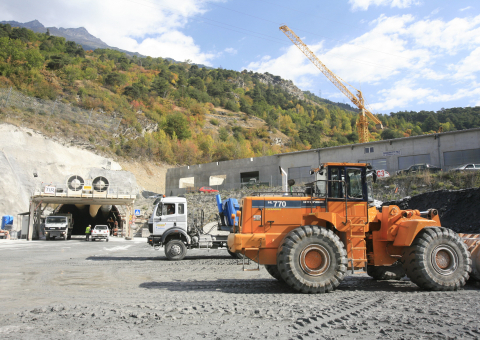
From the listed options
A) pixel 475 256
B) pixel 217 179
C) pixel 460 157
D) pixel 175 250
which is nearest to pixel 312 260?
pixel 475 256

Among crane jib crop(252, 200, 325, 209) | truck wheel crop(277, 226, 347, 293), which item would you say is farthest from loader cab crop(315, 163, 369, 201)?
truck wheel crop(277, 226, 347, 293)

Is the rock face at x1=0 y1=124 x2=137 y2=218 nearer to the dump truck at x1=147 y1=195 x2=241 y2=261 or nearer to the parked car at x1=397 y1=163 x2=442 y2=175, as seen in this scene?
the dump truck at x1=147 y1=195 x2=241 y2=261

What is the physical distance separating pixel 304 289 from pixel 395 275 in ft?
12.7

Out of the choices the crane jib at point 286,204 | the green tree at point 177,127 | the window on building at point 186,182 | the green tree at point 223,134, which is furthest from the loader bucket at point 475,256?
the green tree at point 223,134

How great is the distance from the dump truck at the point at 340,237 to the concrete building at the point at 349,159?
95.6 feet

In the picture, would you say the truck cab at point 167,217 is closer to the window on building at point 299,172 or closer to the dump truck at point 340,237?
the dump truck at point 340,237

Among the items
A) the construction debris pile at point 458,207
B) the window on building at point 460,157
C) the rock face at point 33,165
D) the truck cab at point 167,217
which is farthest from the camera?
the rock face at point 33,165

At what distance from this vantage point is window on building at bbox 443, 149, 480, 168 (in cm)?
3550

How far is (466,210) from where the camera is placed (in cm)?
1983

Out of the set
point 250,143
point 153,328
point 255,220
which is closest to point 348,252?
point 255,220

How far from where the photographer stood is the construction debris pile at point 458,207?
18.7m

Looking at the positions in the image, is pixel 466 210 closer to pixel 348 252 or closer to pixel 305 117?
pixel 348 252

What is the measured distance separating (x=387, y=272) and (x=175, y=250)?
9580 mm

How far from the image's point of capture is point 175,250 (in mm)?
16203
